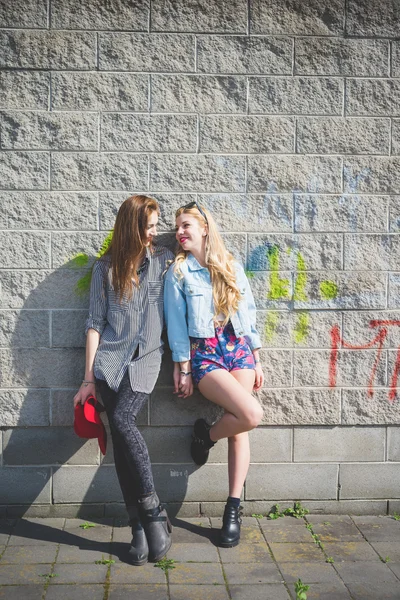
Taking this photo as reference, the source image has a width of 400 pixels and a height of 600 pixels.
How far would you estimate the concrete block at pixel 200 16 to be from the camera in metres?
4.18

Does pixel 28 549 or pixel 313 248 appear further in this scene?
pixel 313 248

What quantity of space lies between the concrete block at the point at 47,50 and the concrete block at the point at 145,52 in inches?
3.7

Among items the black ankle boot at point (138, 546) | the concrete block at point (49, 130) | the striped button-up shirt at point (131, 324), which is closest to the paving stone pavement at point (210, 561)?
the black ankle boot at point (138, 546)

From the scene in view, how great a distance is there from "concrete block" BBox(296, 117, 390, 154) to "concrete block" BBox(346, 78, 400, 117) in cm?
6

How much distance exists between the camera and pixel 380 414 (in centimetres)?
441

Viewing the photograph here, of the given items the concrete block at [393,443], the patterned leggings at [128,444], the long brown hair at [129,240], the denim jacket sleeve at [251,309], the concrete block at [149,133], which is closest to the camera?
the patterned leggings at [128,444]

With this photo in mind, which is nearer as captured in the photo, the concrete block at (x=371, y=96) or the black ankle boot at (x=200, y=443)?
the black ankle boot at (x=200, y=443)

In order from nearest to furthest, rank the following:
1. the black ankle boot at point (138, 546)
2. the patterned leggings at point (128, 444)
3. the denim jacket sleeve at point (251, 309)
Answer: the black ankle boot at point (138, 546) < the patterned leggings at point (128, 444) < the denim jacket sleeve at point (251, 309)

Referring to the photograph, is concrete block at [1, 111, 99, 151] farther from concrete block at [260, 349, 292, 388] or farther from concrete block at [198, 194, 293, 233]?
concrete block at [260, 349, 292, 388]

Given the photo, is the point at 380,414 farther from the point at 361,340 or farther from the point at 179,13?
the point at 179,13

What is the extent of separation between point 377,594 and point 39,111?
3.37 m

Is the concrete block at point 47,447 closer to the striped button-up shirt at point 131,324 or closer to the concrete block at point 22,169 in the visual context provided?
the striped button-up shirt at point 131,324

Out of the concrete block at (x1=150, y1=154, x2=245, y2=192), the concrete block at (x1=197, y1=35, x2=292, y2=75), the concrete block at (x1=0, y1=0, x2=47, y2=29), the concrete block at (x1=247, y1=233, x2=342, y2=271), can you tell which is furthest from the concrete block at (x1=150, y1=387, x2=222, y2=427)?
the concrete block at (x1=0, y1=0, x2=47, y2=29)

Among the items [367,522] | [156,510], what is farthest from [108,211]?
[367,522]
